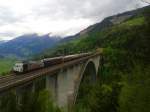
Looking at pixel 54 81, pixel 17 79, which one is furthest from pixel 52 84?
pixel 17 79

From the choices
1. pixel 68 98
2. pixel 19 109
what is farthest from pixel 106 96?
pixel 19 109

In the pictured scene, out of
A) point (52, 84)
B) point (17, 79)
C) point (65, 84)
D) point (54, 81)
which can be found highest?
point (17, 79)

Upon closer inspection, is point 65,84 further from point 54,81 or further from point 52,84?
point 52,84

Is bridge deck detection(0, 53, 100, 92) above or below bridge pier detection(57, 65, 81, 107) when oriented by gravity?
above

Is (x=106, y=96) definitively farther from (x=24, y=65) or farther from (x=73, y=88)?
(x=24, y=65)

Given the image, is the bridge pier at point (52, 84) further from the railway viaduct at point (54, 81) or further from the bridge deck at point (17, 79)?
the bridge deck at point (17, 79)

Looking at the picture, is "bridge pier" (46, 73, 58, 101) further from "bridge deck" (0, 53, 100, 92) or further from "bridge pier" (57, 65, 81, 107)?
"bridge pier" (57, 65, 81, 107)

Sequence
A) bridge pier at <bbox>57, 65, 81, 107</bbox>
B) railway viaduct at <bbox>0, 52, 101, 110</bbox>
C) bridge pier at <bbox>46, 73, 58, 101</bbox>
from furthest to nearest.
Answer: bridge pier at <bbox>57, 65, 81, 107</bbox>, bridge pier at <bbox>46, 73, 58, 101</bbox>, railway viaduct at <bbox>0, 52, 101, 110</bbox>

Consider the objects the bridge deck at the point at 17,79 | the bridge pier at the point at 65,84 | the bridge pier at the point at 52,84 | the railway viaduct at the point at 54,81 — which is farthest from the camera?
the bridge pier at the point at 65,84

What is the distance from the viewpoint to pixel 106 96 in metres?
49.3

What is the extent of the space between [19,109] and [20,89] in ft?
19.3

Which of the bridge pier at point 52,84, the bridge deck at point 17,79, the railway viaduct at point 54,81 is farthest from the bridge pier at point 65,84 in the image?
the bridge deck at point 17,79

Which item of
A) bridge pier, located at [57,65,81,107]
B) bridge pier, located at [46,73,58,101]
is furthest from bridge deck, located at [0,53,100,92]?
bridge pier, located at [57,65,81,107]

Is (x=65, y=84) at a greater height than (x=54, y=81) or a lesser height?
lesser
